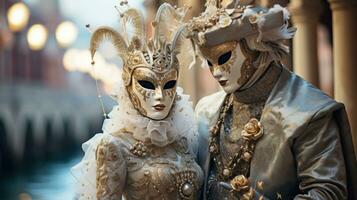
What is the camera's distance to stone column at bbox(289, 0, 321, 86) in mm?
7625

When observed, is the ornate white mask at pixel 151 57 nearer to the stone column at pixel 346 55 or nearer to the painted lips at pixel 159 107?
the painted lips at pixel 159 107

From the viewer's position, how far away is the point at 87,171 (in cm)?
420

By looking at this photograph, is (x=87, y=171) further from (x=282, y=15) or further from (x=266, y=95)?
(x=282, y=15)

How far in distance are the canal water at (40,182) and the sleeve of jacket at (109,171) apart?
8094 mm

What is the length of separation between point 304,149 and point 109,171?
100cm

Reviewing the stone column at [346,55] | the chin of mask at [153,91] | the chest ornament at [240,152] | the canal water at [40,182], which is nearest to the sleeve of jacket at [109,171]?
the chin of mask at [153,91]

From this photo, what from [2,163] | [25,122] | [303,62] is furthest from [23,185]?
[303,62]

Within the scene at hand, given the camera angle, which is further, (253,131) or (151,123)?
(151,123)

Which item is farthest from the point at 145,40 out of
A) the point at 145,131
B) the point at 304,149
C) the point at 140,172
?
the point at 304,149

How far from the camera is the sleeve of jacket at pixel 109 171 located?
3982mm

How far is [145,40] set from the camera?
4.26 meters

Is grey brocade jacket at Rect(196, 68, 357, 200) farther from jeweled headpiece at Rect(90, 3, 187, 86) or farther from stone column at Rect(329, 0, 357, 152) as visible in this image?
stone column at Rect(329, 0, 357, 152)

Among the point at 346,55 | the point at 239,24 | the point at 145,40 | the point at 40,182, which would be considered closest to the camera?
the point at 239,24

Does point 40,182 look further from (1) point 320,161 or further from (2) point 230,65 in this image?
(1) point 320,161
